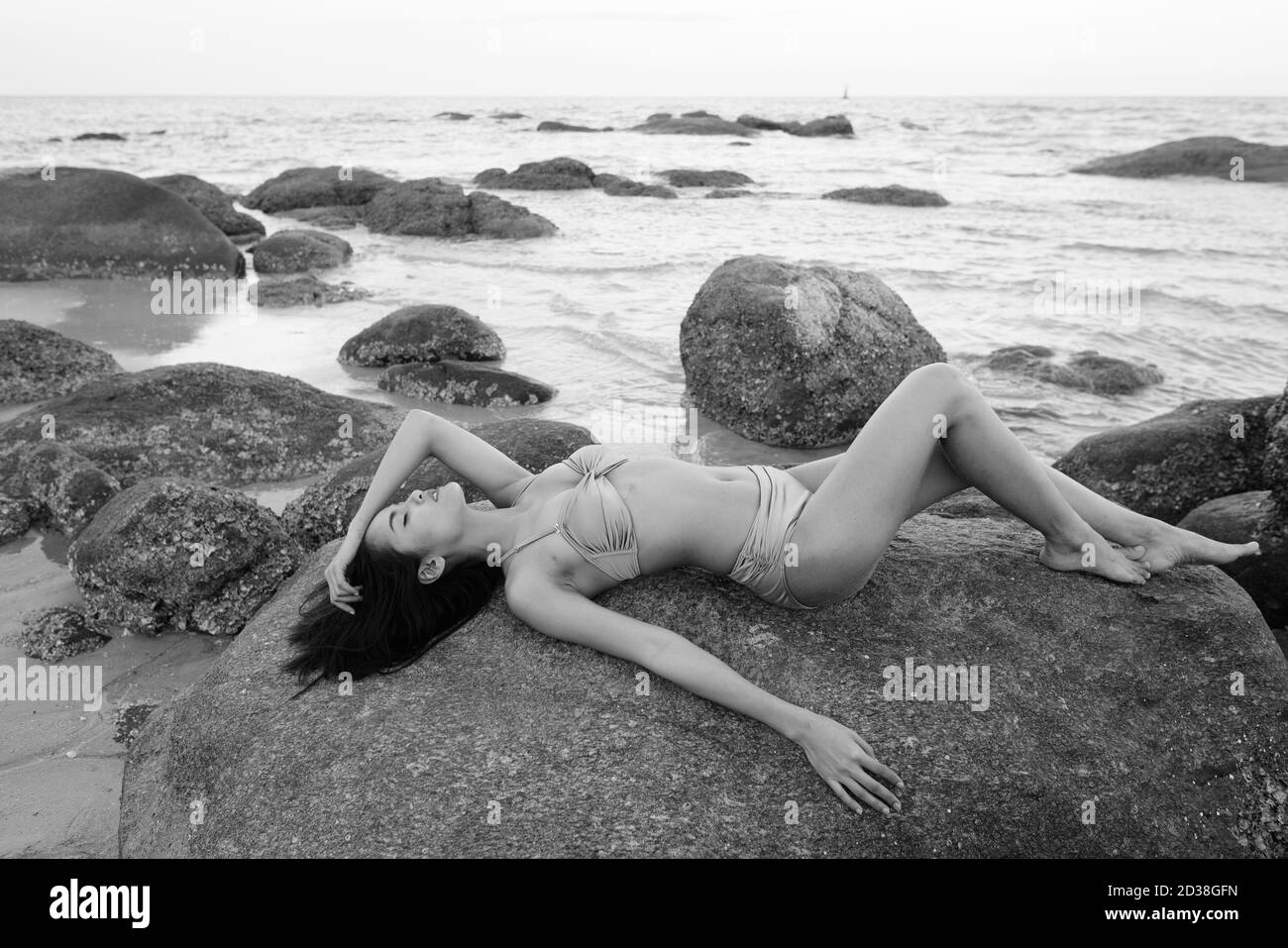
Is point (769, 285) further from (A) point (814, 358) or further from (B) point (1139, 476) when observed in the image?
(B) point (1139, 476)

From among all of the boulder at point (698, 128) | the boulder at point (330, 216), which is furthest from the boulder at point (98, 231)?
the boulder at point (698, 128)

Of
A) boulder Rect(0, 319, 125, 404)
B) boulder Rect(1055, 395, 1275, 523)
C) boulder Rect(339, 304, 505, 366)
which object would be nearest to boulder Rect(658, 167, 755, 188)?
boulder Rect(339, 304, 505, 366)

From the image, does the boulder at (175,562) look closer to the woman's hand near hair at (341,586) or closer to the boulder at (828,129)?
the woman's hand near hair at (341,586)

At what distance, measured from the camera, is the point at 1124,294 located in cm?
1375

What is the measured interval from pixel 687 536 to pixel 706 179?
1054 inches

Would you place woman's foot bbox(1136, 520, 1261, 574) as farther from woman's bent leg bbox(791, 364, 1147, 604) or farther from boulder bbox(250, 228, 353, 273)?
boulder bbox(250, 228, 353, 273)

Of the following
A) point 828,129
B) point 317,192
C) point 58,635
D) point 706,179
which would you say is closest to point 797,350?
point 58,635

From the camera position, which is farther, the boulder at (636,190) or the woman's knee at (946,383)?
the boulder at (636,190)

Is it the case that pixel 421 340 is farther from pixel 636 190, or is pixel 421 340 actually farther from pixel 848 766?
pixel 636 190

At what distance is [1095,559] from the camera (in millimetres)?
3885

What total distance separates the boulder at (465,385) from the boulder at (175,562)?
3876 millimetres

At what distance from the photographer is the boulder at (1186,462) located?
6.22 meters

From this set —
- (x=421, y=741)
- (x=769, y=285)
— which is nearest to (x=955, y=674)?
(x=421, y=741)
